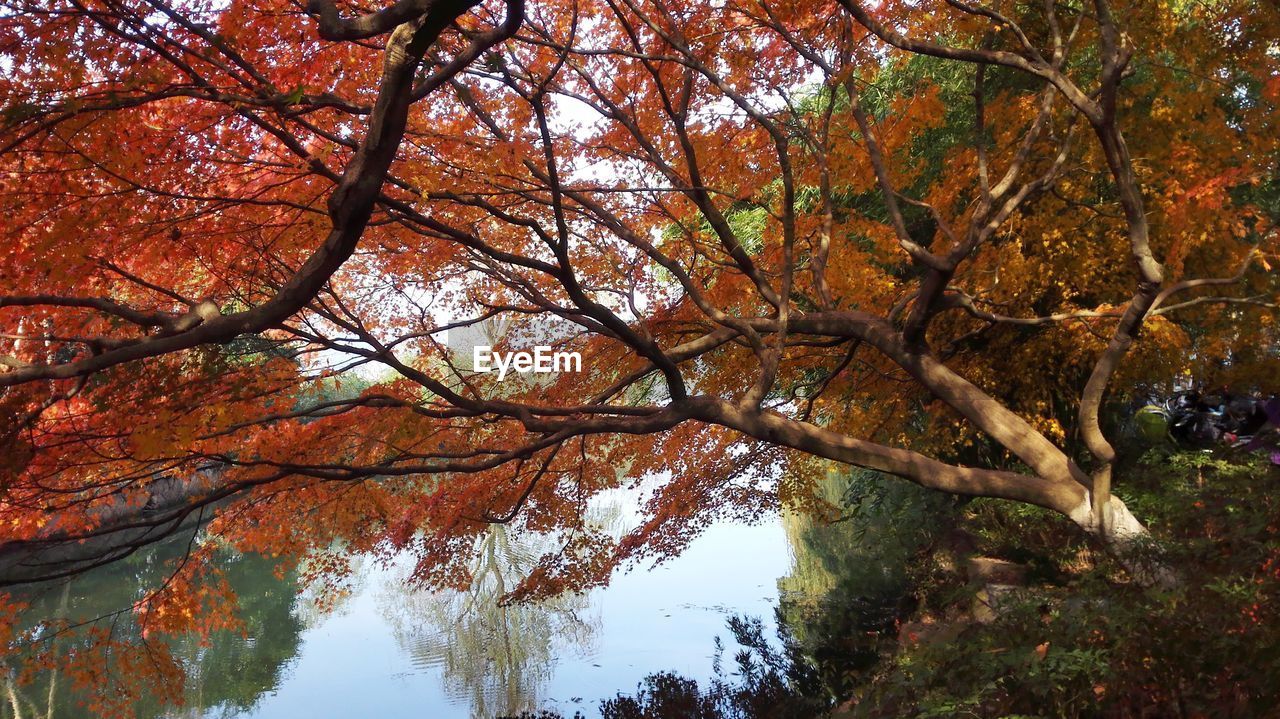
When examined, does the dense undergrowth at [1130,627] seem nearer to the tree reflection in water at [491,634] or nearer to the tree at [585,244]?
the tree at [585,244]

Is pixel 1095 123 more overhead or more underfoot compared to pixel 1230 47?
more underfoot

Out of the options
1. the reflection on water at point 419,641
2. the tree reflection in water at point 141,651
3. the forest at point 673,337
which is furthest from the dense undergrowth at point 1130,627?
the tree reflection in water at point 141,651

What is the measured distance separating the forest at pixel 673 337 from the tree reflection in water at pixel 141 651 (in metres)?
0.10

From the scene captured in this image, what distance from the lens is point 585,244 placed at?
28.4 ft

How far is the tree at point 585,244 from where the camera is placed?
3955 millimetres

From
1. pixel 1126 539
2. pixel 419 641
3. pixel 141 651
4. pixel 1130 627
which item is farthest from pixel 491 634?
pixel 1130 627

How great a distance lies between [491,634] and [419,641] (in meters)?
1.05

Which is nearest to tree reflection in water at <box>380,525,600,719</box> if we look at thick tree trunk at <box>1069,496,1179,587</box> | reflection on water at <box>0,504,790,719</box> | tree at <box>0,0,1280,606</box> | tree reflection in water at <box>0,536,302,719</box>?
reflection on water at <box>0,504,790,719</box>

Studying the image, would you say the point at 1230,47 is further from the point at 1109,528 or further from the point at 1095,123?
the point at 1109,528

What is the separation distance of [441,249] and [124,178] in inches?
100

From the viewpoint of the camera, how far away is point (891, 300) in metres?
8.12

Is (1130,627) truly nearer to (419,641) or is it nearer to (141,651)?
(141,651)

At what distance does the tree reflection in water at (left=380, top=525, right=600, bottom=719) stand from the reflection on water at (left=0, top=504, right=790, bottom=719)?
0.03 metres

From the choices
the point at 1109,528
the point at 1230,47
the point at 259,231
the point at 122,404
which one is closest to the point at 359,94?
the point at 259,231
